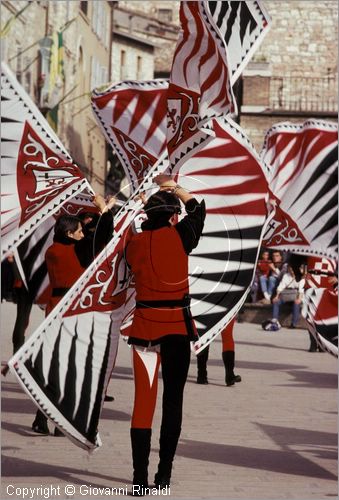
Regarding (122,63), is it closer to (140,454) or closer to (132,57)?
(132,57)

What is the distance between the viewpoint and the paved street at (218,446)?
25.5 feet

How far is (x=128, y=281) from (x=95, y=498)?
1.32 m

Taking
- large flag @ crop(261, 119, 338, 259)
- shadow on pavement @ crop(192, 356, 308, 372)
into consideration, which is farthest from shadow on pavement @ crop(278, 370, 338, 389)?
large flag @ crop(261, 119, 338, 259)

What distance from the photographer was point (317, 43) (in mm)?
58750

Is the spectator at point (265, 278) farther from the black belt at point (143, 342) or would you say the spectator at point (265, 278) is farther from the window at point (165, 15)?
the window at point (165, 15)

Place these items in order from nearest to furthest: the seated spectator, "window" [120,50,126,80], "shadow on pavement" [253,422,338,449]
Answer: "shadow on pavement" [253,422,338,449] < the seated spectator < "window" [120,50,126,80]

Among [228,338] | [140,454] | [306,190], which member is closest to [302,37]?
[228,338]

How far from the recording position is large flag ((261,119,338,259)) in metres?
11.5

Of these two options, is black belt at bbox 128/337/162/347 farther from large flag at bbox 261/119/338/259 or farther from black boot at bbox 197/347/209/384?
black boot at bbox 197/347/209/384

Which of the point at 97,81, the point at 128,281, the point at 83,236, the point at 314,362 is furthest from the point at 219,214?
the point at 97,81

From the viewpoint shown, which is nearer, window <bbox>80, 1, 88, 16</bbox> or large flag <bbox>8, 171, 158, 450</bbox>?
large flag <bbox>8, 171, 158, 450</bbox>

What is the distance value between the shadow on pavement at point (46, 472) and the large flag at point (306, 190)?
3.44 meters

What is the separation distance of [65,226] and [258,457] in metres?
2.12

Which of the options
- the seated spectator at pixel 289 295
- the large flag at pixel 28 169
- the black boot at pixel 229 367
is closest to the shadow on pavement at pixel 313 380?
the black boot at pixel 229 367
